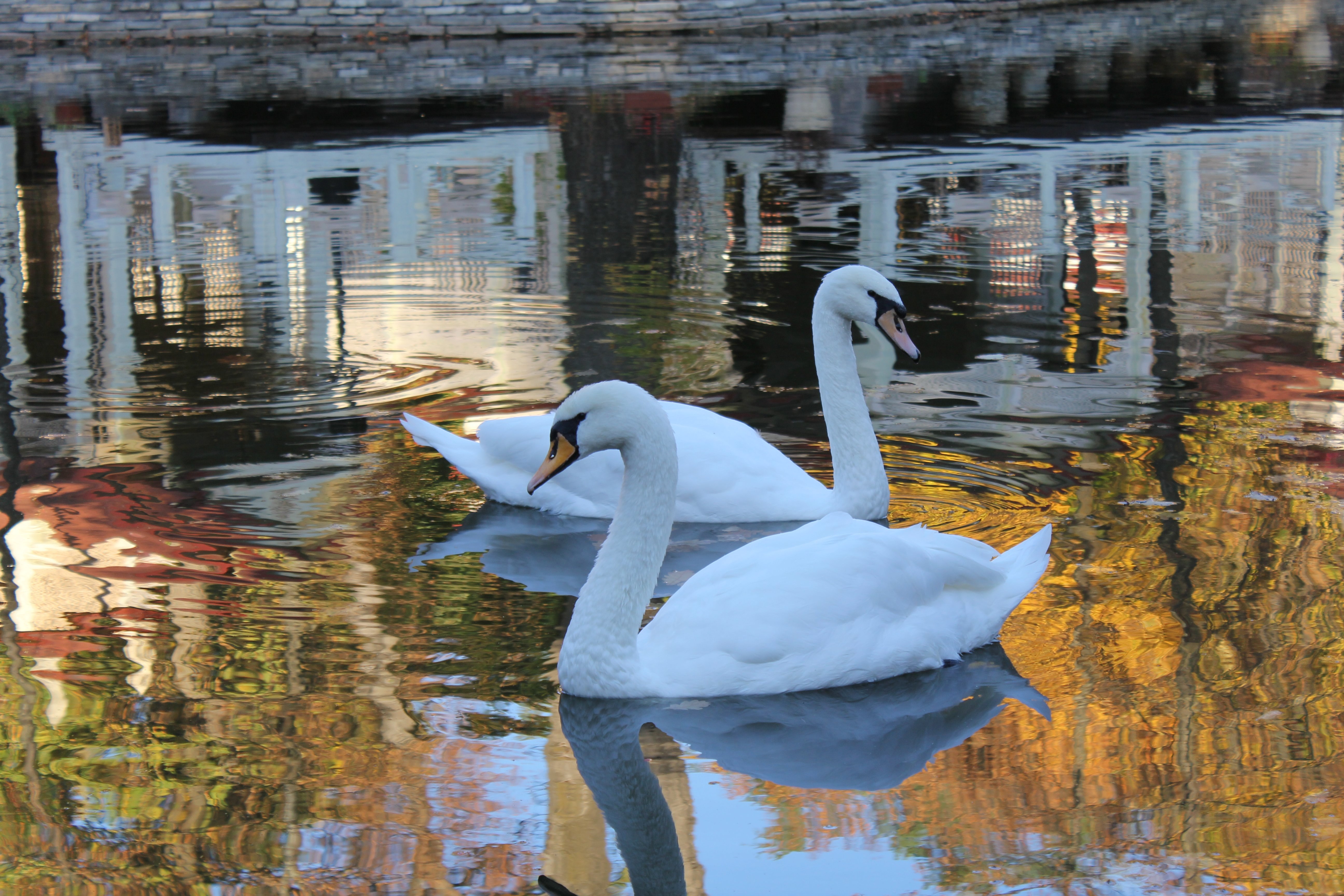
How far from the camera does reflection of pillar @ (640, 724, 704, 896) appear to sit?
393 cm

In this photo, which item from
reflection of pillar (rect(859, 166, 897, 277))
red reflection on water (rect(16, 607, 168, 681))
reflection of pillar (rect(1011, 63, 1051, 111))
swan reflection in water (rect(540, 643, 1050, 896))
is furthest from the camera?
reflection of pillar (rect(1011, 63, 1051, 111))

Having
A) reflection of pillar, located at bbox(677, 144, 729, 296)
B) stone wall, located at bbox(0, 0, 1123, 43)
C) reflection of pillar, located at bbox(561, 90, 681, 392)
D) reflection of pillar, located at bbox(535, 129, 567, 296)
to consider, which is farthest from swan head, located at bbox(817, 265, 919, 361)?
stone wall, located at bbox(0, 0, 1123, 43)

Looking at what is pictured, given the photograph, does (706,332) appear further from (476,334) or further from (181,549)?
(181,549)

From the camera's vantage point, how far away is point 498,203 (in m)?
15.5

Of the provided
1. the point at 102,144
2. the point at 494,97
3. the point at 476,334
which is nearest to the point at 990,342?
the point at 476,334

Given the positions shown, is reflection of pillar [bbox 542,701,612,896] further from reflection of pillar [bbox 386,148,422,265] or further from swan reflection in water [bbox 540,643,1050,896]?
reflection of pillar [bbox 386,148,422,265]

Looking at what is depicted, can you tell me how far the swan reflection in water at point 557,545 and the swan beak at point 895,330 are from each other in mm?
789

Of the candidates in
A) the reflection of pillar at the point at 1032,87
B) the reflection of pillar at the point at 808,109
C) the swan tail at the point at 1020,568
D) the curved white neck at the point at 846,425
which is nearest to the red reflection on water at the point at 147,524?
the curved white neck at the point at 846,425

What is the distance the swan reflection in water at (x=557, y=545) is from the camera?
6125mm

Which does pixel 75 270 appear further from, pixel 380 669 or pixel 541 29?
pixel 541 29

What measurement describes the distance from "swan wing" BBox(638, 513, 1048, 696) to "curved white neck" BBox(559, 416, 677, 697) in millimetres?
117

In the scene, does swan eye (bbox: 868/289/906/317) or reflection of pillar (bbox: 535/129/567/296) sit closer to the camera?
swan eye (bbox: 868/289/906/317)

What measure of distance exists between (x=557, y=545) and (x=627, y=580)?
5.92 ft

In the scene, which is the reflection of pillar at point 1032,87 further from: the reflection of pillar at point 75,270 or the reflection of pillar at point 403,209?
the reflection of pillar at point 75,270
